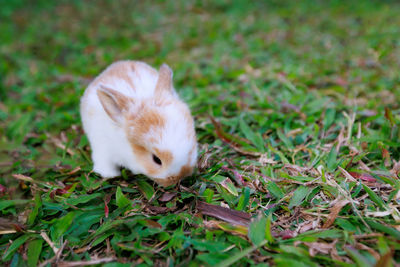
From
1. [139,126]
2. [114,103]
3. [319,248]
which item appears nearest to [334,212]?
[319,248]

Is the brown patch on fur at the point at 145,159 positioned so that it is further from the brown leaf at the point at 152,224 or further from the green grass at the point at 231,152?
the brown leaf at the point at 152,224

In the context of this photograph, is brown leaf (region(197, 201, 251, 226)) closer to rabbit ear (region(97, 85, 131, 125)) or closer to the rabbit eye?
the rabbit eye

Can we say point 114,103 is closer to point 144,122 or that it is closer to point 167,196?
point 144,122

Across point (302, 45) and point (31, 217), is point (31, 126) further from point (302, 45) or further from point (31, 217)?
point (302, 45)

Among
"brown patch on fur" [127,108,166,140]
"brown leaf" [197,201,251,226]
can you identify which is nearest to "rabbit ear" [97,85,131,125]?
"brown patch on fur" [127,108,166,140]

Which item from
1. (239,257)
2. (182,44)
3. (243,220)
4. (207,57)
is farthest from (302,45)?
(239,257)

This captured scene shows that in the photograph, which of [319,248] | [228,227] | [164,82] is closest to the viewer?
[319,248]

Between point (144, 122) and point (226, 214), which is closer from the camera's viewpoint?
point (226, 214)

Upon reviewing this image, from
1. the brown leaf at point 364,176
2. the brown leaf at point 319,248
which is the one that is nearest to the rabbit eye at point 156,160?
the brown leaf at point 319,248

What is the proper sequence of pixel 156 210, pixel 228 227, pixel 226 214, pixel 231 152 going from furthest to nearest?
pixel 231 152 → pixel 156 210 → pixel 226 214 → pixel 228 227

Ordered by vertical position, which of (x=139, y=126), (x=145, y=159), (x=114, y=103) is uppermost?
(x=114, y=103)
